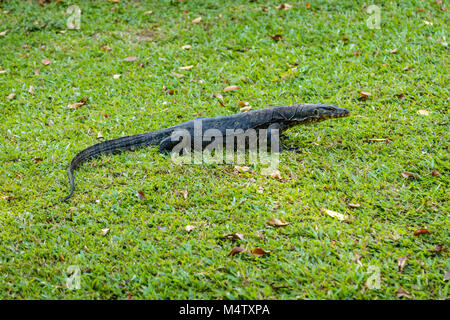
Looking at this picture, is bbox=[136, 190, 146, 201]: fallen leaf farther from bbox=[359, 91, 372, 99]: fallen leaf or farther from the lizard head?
bbox=[359, 91, 372, 99]: fallen leaf

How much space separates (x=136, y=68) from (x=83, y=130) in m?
2.33

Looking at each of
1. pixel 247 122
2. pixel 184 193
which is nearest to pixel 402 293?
pixel 184 193

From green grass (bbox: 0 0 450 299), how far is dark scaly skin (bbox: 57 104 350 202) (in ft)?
0.56

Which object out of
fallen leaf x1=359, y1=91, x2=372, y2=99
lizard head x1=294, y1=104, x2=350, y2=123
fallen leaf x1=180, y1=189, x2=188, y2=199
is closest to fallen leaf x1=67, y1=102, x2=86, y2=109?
fallen leaf x1=180, y1=189, x2=188, y2=199

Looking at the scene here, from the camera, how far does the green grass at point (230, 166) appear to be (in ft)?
12.6

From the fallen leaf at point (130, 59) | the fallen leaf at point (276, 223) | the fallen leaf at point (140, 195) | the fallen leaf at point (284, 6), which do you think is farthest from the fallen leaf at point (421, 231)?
the fallen leaf at point (284, 6)

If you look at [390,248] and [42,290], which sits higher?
[390,248]

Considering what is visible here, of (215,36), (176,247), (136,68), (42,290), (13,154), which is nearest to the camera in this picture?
(42,290)

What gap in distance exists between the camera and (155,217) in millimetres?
4598

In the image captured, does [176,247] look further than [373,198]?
No

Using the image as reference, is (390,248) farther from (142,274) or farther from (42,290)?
(42,290)

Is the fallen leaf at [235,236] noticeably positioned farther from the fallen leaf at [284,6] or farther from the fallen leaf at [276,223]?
the fallen leaf at [284,6]

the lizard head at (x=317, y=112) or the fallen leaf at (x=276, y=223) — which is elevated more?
the lizard head at (x=317, y=112)

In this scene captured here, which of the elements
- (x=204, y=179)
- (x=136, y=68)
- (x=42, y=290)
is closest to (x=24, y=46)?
(x=136, y=68)
